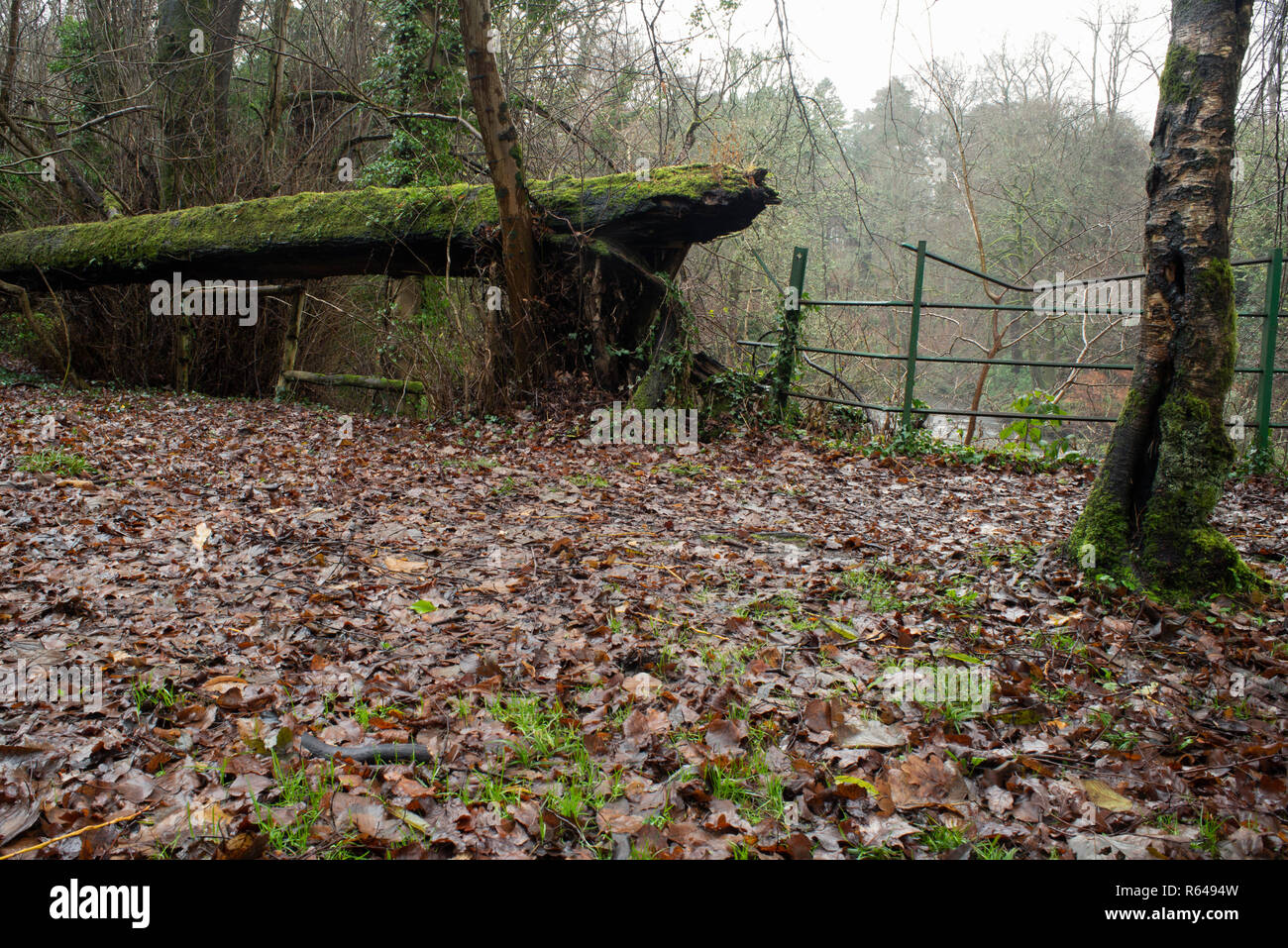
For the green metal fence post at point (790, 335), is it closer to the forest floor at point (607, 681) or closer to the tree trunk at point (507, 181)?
the tree trunk at point (507, 181)

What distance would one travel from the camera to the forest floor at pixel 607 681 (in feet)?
6.46

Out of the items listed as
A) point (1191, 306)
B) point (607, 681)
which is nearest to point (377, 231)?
point (607, 681)

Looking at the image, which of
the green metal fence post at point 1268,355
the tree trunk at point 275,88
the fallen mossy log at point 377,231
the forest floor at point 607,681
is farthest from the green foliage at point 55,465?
the green metal fence post at point 1268,355

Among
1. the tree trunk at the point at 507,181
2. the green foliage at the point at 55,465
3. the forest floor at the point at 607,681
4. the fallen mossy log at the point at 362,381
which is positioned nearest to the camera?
the forest floor at the point at 607,681

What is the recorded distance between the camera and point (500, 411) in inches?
307

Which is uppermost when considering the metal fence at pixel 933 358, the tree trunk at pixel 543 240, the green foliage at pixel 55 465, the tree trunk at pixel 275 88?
the tree trunk at pixel 275 88

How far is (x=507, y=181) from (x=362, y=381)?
3.76 meters

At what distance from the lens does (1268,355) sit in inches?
251

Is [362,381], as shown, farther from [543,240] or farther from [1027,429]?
[1027,429]

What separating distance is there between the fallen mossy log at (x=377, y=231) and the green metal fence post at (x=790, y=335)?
3.11 ft

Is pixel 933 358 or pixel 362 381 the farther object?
pixel 362 381
